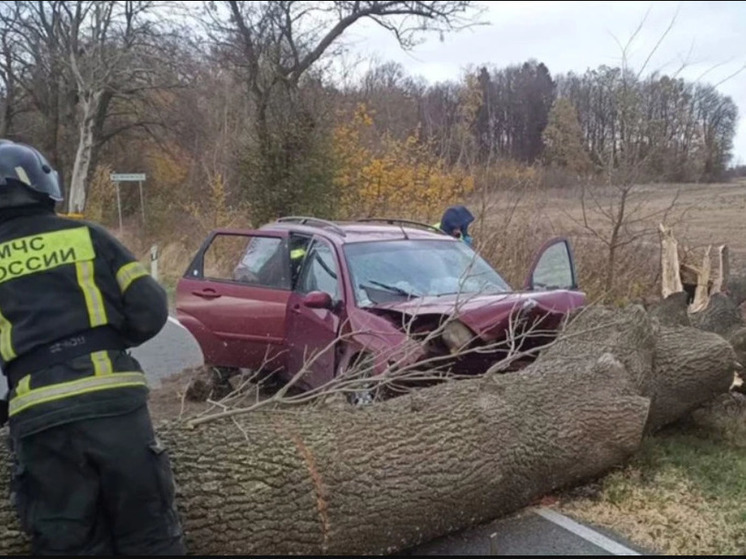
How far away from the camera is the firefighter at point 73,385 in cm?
295

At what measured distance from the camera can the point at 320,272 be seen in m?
6.62

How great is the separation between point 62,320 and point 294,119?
565 inches

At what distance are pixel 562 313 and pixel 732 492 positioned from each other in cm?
167

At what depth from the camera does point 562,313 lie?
588cm

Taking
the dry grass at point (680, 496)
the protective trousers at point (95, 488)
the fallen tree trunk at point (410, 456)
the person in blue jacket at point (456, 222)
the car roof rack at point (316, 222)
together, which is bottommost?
the dry grass at point (680, 496)

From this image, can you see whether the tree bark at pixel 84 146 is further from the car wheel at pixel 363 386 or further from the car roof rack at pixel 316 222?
the car wheel at pixel 363 386

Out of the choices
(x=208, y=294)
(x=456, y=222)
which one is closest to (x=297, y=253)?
(x=208, y=294)

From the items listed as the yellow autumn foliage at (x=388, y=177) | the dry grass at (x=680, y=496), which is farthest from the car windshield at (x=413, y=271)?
the yellow autumn foliage at (x=388, y=177)

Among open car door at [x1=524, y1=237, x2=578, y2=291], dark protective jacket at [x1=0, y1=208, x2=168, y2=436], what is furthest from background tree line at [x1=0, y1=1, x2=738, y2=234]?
dark protective jacket at [x1=0, y1=208, x2=168, y2=436]

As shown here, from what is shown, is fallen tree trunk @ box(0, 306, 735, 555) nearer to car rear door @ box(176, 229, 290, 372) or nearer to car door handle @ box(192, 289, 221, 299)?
car rear door @ box(176, 229, 290, 372)

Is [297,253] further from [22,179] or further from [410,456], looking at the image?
[22,179]

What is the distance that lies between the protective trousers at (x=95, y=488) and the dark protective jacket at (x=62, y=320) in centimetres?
7

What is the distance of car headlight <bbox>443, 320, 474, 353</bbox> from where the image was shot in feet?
17.2

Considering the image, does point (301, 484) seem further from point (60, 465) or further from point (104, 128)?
point (104, 128)
